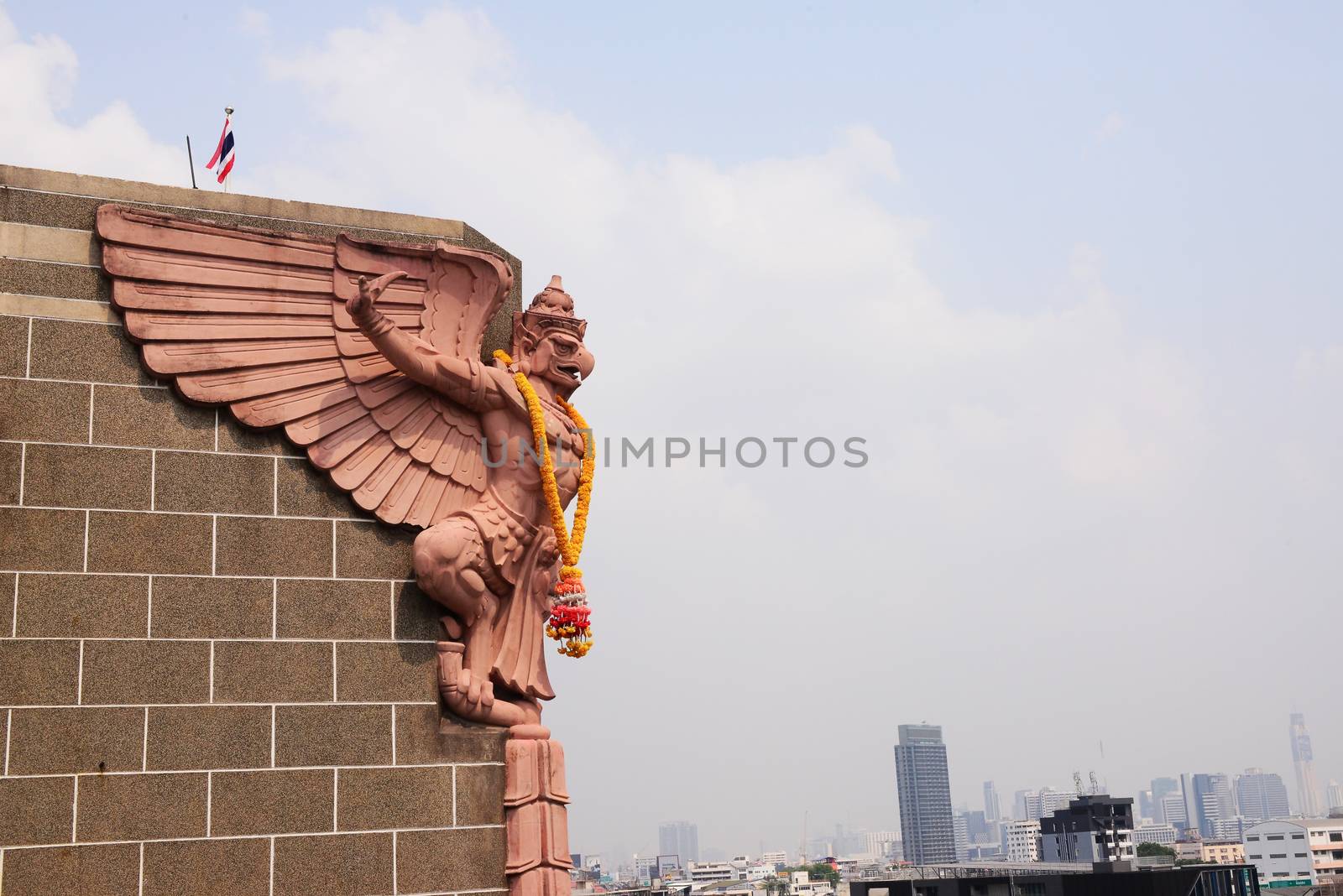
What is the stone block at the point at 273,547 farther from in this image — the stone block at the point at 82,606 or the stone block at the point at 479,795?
the stone block at the point at 479,795

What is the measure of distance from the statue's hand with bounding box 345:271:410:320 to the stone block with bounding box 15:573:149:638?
1867mm

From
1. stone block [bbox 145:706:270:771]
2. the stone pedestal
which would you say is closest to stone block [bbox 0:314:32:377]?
stone block [bbox 145:706:270:771]

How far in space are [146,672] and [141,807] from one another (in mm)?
693

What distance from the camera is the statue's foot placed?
24.4ft

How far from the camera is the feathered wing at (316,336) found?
24.1 feet

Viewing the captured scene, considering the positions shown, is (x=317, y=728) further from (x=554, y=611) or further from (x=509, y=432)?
(x=509, y=432)

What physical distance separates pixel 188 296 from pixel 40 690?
7.55 ft

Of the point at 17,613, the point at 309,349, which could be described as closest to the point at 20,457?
the point at 17,613

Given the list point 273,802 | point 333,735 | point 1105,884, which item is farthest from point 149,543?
point 1105,884

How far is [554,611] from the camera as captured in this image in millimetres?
7797

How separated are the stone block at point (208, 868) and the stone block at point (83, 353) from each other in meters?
2.55

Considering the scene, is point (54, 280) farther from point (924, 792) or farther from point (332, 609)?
point (924, 792)

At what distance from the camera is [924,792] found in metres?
181

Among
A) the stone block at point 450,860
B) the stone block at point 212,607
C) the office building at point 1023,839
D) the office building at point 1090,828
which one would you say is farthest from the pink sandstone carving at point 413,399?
the office building at point 1023,839
